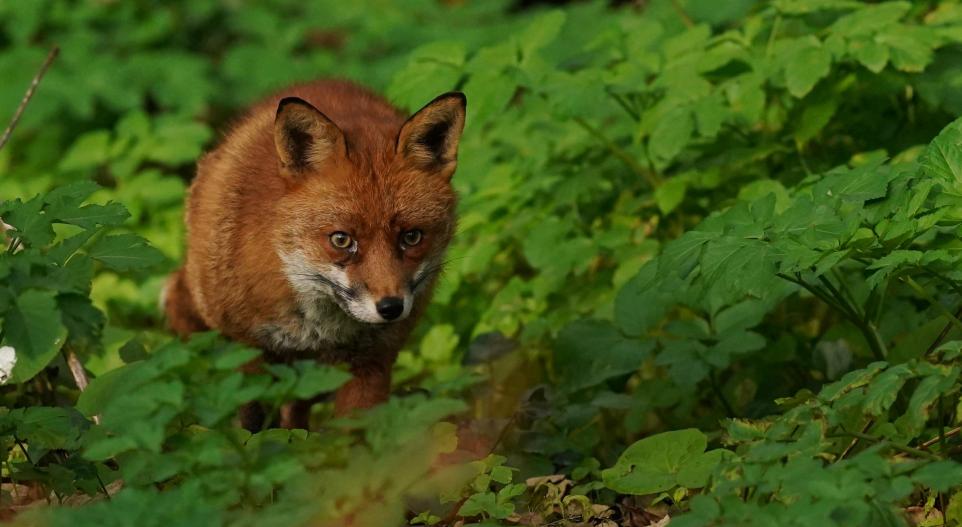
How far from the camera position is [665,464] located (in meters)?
3.52

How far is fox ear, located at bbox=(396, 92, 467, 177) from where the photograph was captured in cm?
412

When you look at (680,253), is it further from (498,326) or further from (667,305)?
(498,326)

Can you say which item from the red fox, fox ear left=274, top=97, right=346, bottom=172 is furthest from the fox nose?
fox ear left=274, top=97, right=346, bottom=172

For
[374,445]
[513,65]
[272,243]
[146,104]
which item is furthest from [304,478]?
[146,104]

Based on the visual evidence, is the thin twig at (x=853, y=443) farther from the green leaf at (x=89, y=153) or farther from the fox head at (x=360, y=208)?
the green leaf at (x=89, y=153)

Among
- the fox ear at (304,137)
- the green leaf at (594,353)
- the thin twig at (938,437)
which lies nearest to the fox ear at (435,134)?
the fox ear at (304,137)

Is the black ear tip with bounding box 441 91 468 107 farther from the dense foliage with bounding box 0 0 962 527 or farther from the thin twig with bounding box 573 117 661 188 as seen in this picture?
the thin twig with bounding box 573 117 661 188

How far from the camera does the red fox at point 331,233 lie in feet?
13.2

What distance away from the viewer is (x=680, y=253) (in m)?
3.48

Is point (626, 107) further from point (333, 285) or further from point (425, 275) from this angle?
point (333, 285)

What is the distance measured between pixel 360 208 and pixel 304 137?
0.98 feet

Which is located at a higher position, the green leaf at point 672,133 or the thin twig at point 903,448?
the green leaf at point 672,133

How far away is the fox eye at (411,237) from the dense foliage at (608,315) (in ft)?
1.80

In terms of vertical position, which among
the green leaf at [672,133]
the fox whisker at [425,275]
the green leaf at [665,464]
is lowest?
the green leaf at [665,464]
